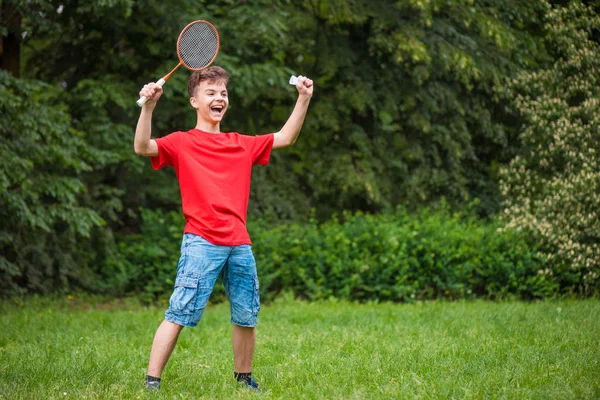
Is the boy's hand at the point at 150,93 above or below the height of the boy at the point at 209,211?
above

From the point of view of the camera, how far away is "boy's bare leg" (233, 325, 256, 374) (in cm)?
473

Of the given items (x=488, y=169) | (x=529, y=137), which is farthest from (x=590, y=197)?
(x=488, y=169)

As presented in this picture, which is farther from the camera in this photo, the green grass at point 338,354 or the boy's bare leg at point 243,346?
the boy's bare leg at point 243,346

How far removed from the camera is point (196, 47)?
16.8ft

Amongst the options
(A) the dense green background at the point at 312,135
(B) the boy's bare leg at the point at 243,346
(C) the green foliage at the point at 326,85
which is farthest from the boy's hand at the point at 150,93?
(C) the green foliage at the point at 326,85

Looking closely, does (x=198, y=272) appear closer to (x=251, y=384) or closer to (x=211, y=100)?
(x=251, y=384)

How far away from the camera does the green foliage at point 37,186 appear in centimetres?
857

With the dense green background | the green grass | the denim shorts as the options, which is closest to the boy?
the denim shorts

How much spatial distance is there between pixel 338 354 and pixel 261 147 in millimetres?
1898

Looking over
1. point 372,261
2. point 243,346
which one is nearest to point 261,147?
point 243,346

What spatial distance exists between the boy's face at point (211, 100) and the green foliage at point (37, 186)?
4149mm

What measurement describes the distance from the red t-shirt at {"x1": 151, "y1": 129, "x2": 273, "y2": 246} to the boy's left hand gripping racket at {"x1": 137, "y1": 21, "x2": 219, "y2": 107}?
0.63m

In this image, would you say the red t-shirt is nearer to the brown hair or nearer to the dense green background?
the brown hair

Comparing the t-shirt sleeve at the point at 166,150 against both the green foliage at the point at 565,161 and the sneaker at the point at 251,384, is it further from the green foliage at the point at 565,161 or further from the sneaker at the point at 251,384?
the green foliage at the point at 565,161
